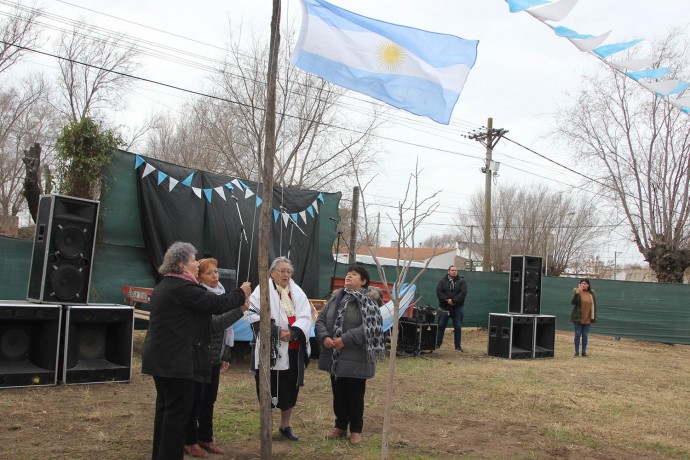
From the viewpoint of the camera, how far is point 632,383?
9484mm

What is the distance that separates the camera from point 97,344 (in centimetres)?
742

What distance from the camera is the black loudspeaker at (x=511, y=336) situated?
11703mm

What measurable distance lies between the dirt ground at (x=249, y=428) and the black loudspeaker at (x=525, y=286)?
5.06m

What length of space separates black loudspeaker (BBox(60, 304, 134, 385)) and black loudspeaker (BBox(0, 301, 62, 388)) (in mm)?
135

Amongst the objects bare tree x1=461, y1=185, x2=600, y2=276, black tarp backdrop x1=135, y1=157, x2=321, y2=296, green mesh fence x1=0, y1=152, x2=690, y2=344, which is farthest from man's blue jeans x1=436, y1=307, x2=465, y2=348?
bare tree x1=461, y1=185, x2=600, y2=276

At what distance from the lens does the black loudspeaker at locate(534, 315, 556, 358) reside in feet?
39.8

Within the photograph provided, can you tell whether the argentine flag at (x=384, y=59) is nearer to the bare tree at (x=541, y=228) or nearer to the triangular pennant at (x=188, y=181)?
the triangular pennant at (x=188, y=181)

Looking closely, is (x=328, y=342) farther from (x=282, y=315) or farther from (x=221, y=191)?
(x=221, y=191)

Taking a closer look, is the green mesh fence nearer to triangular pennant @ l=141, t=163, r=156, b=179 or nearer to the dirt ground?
triangular pennant @ l=141, t=163, r=156, b=179

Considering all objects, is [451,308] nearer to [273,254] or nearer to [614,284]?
[273,254]

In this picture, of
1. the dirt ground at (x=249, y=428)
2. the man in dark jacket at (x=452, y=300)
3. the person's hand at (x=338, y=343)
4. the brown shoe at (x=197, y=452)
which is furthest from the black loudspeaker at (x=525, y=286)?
the brown shoe at (x=197, y=452)

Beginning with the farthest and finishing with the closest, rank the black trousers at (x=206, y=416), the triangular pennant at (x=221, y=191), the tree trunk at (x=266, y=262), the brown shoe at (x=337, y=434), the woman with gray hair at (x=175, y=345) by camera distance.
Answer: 1. the triangular pennant at (x=221, y=191)
2. the brown shoe at (x=337, y=434)
3. the black trousers at (x=206, y=416)
4. the tree trunk at (x=266, y=262)
5. the woman with gray hair at (x=175, y=345)

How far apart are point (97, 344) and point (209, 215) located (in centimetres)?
366

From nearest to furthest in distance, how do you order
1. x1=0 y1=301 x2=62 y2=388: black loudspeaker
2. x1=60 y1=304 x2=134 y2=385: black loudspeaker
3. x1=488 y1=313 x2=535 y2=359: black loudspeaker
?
x1=0 y1=301 x2=62 y2=388: black loudspeaker < x1=60 y1=304 x2=134 y2=385: black loudspeaker < x1=488 y1=313 x2=535 y2=359: black loudspeaker
